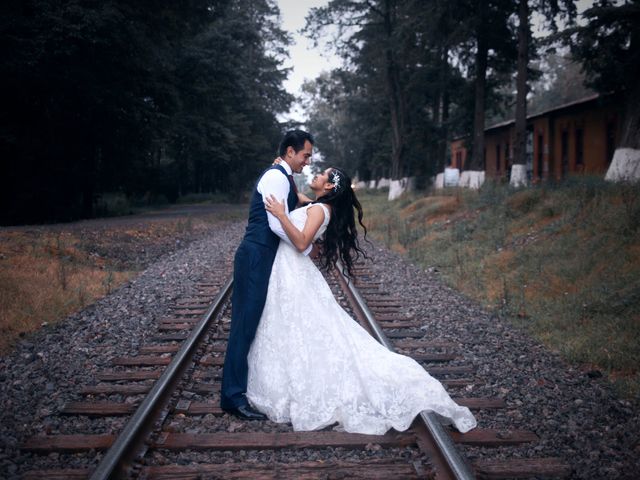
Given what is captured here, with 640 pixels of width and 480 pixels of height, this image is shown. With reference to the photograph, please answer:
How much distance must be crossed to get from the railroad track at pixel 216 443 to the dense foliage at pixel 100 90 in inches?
619

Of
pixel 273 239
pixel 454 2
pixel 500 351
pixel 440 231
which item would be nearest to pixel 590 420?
pixel 500 351

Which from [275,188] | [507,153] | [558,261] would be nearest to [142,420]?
[275,188]

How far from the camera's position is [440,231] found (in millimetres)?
16859

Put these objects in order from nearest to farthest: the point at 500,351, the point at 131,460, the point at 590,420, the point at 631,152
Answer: the point at 131,460 < the point at 590,420 < the point at 500,351 < the point at 631,152

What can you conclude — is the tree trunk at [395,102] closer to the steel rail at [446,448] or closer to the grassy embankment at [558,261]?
the grassy embankment at [558,261]

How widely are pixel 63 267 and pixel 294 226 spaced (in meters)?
6.99

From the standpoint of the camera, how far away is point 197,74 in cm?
2791

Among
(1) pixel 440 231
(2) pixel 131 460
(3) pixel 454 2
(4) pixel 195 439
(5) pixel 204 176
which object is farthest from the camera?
(5) pixel 204 176

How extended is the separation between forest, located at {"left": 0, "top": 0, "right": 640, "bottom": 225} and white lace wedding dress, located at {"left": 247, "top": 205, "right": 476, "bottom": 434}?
1270 cm

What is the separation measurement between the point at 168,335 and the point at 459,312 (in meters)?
3.94

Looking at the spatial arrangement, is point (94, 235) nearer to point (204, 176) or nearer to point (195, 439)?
point (195, 439)

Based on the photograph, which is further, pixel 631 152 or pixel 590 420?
pixel 631 152

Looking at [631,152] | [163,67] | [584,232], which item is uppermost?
[163,67]

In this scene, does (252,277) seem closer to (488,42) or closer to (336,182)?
(336,182)
